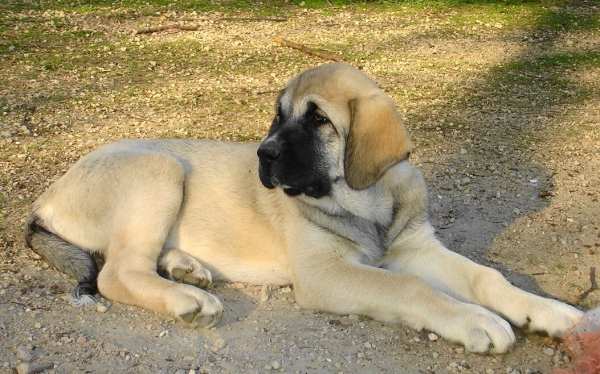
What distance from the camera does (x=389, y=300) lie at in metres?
3.65

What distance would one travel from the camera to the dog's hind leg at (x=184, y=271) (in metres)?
4.08

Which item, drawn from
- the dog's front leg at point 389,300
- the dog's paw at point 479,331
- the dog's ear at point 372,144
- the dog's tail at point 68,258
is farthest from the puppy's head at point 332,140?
the dog's tail at point 68,258

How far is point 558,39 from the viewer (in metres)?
10.2

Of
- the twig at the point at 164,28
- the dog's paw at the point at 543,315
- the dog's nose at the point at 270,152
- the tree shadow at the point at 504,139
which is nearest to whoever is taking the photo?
the dog's paw at the point at 543,315

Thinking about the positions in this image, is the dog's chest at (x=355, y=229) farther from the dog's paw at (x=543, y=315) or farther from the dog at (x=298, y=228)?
the dog's paw at (x=543, y=315)

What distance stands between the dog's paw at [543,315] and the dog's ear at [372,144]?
104 cm

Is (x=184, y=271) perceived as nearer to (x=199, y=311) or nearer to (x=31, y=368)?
(x=199, y=311)

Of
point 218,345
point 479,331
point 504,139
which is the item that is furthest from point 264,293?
point 504,139

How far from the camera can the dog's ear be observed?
3.86 metres

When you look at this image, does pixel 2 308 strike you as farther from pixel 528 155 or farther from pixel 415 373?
pixel 528 155

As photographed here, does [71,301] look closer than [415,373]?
No

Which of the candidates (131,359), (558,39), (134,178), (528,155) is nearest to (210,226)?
(134,178)

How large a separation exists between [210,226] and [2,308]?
1319 mm

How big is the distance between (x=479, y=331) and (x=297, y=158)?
134 centimetres
